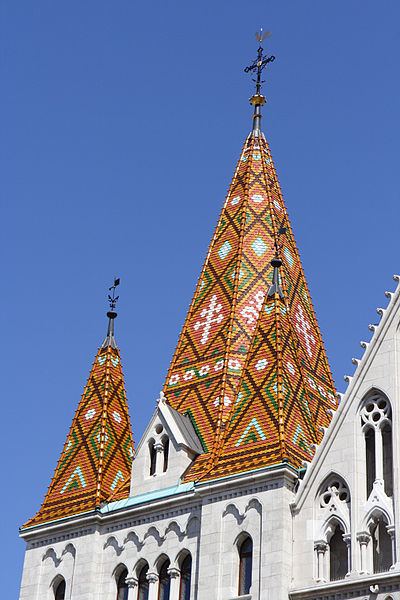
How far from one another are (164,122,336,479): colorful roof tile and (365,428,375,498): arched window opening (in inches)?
56.7

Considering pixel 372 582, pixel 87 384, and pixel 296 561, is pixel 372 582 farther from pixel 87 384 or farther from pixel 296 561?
pixel 87 384

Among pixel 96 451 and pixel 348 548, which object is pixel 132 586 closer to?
pixel 96 451

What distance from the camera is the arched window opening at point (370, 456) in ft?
83.1

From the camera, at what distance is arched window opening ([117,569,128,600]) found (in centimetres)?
2779

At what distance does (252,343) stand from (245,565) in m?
5.39

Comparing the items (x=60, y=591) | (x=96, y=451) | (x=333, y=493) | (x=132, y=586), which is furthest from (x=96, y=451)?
(x=333, y=493)

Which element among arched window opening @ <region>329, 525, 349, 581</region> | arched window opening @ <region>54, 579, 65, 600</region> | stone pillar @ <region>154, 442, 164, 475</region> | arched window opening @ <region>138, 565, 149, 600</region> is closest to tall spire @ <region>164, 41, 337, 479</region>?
stone pillar @ <region>154, 442, 164, 475</region>

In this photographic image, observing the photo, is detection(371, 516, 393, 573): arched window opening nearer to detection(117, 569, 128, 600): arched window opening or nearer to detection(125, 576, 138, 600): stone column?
detection(125, 576, 138, 600): stone column

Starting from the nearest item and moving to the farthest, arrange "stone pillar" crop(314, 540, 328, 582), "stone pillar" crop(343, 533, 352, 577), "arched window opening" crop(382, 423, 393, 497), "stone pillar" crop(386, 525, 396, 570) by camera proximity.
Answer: "stone pillar" crop(386, 525, 396, 570) → "stone pillar" crop(343, 533, 352, 577) → "stone pillar" crop(314, 540, 328, 582) → "arched window opening" crop(382, 423, 393, 497)

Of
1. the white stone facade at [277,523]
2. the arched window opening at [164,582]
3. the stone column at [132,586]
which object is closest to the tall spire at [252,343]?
the white stone facade at [277,523]

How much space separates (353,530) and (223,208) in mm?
11793

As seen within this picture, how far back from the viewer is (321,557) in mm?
25047

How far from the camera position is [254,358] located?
28.9 metres

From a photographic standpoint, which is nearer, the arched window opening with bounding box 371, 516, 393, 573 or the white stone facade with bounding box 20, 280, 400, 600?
the arched window opening with bounding box 371, 516, 393, 573
